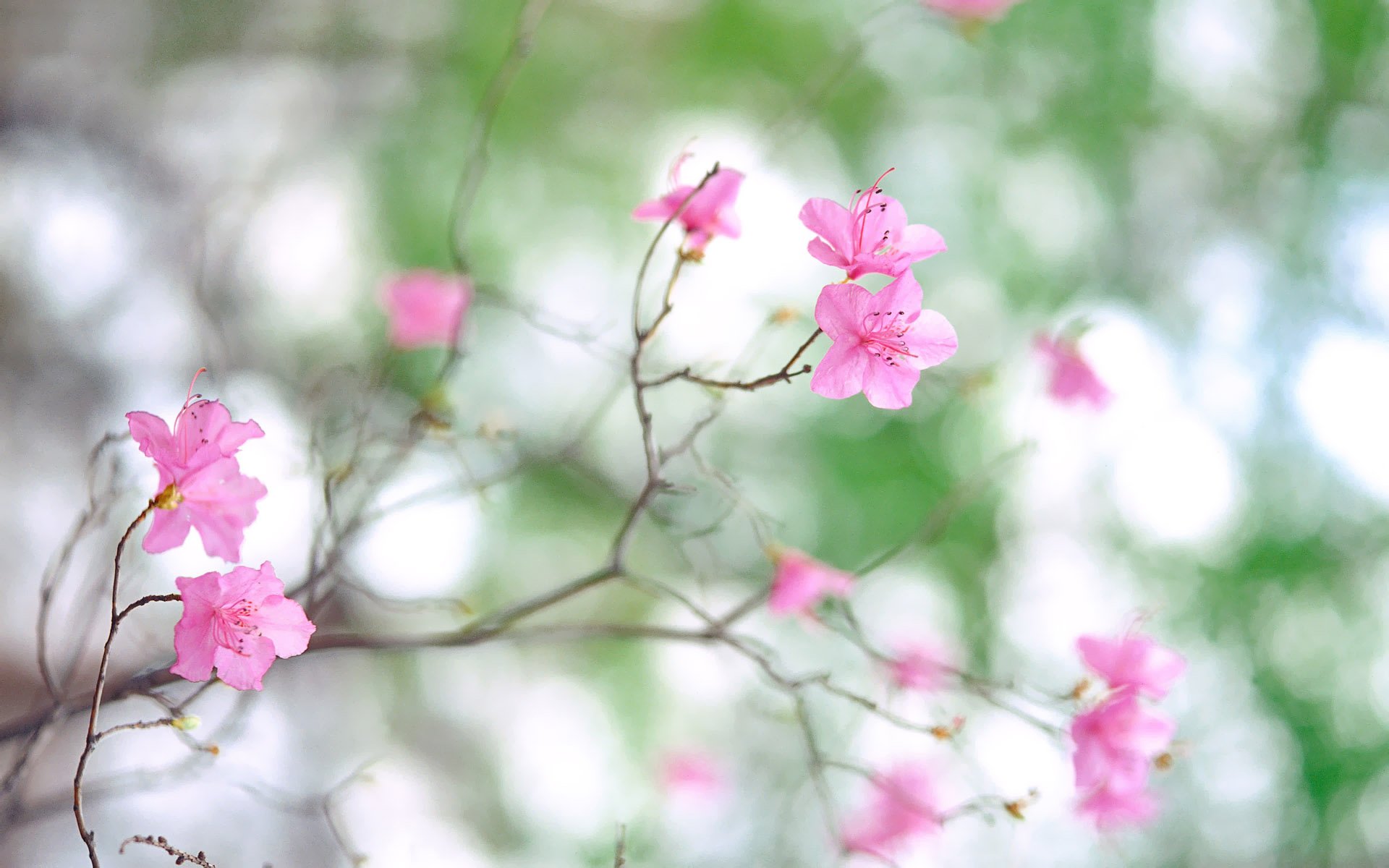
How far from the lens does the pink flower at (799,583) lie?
620 mm

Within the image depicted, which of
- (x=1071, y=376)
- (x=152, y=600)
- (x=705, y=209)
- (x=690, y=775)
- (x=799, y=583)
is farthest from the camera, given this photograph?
(x=690, y=775)

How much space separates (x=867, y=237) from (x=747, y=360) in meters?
0.95

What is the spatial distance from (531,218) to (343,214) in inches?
14.0

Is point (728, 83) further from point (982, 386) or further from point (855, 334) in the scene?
point (855, 334)

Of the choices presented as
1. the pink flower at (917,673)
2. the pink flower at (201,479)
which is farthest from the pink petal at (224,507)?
the pink flower at (917,673)

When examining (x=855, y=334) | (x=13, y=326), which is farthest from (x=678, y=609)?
(x=855, y=334)

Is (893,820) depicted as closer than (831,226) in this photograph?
No

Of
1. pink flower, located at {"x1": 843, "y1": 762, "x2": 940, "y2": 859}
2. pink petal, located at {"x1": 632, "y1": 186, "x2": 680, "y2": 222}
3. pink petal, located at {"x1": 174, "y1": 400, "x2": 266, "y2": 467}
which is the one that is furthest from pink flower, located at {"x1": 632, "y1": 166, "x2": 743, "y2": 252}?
pink flower, located at {"x1": 843, "y1": 762, "x2": 940, "y2": 859}

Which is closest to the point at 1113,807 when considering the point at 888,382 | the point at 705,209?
the point at 888,382

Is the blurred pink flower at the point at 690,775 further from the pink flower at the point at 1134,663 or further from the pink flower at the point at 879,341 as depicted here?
the pink flower at the point at 879,341

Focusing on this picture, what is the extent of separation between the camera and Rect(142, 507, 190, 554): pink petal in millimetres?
426

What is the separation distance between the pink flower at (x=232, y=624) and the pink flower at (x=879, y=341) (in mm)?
275

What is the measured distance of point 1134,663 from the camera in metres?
0.54

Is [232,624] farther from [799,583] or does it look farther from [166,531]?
[799,583]
